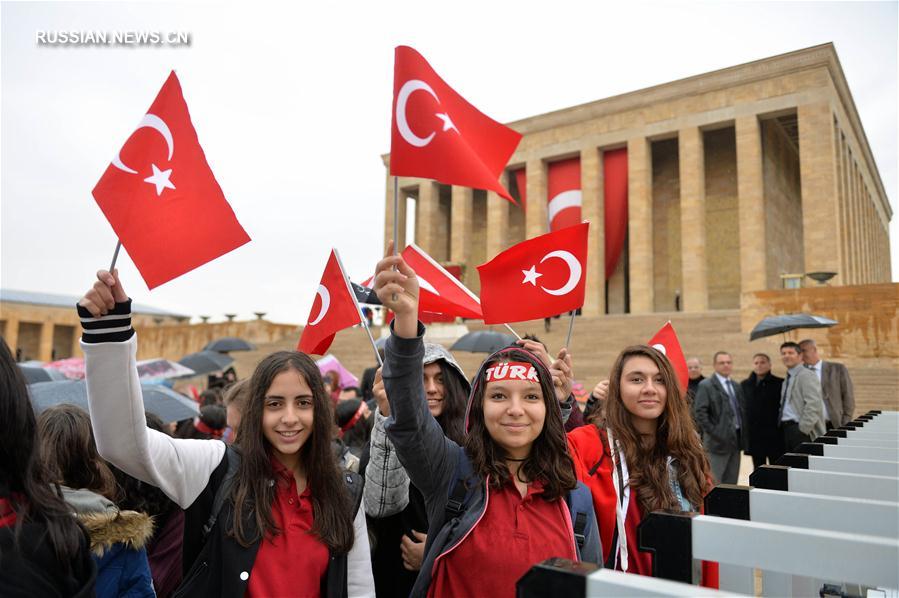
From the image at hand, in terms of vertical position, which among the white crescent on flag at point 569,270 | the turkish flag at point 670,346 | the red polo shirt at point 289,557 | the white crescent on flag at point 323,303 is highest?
the white crescent on flag at point 569,270

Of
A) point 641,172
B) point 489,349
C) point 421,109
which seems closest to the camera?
point 421,109

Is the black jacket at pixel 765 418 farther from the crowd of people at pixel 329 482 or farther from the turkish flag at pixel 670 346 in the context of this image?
the crowd of people at pixel 329 482

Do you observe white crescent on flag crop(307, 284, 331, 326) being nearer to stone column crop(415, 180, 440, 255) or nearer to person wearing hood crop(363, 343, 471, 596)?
person wearing hood crop(363, 343, 471, 596)

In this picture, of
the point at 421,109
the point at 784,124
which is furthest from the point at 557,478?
the point at 784,124

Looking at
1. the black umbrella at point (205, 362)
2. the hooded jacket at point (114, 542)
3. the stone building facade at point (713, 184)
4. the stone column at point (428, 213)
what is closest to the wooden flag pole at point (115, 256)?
the hooded jacket at point (114, 542)

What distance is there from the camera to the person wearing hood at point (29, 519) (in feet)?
4.72

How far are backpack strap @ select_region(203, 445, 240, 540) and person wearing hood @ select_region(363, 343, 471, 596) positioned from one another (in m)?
0.59

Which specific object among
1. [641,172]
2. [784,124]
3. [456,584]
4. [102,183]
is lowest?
[456,584]

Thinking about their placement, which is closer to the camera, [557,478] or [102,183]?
[557,478]

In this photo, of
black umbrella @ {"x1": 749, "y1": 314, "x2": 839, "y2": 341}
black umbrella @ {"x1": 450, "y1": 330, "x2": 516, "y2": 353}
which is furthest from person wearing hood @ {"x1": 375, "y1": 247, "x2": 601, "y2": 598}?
black umbrella @ {"x1": 450, "y1": 330, "x2": 516, "y2": 353}

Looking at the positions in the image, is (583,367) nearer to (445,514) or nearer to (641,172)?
(641,172)

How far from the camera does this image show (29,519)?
4.93ft

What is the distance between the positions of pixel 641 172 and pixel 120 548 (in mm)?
25515

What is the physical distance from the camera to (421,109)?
2.86 metres
